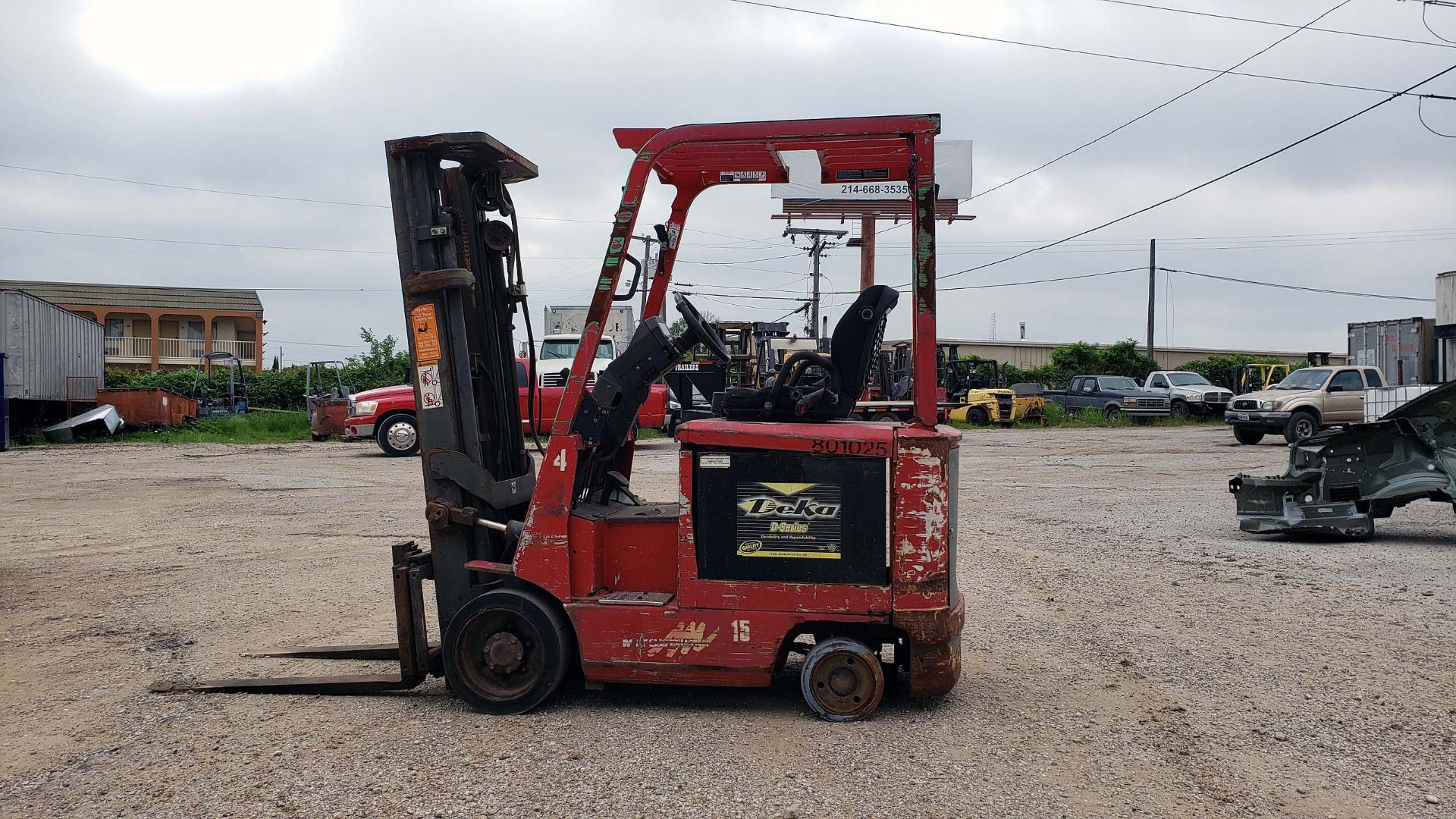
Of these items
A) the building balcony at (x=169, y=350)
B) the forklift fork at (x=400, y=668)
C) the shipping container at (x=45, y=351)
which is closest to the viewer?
the forklift fork at (x=400, y=668)

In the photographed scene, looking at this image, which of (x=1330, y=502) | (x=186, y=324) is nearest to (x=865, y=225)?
(x=1330, y=502)

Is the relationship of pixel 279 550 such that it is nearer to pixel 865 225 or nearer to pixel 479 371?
pixel 479 371

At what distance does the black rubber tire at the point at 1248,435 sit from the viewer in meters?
24.0

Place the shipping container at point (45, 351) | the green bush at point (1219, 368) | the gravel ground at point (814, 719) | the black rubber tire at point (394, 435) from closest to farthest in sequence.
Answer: the gravel ground at point (814, 719) < the black rubber tire at point (394, 435) < the shipping container at point (45, 351) < the green bush at point (1219, 368)

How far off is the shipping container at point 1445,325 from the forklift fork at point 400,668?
28241mm

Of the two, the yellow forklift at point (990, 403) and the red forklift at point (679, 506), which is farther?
the yellow forklift at point (990, 403)

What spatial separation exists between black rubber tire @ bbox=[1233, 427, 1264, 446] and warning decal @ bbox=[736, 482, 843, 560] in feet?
73.3

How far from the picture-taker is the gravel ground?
390 centimetres

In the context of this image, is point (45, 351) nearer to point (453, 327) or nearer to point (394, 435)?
point (394, 435)

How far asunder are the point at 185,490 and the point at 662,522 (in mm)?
12046

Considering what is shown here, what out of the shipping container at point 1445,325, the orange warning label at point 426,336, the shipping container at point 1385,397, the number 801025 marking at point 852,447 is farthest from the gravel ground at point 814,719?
the shipping container at point 1445,325

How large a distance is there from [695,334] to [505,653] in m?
1.69

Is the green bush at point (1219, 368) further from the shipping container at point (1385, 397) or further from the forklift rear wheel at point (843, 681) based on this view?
the forklift rear wheel at point (843, 681)

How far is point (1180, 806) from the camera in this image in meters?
3.82
